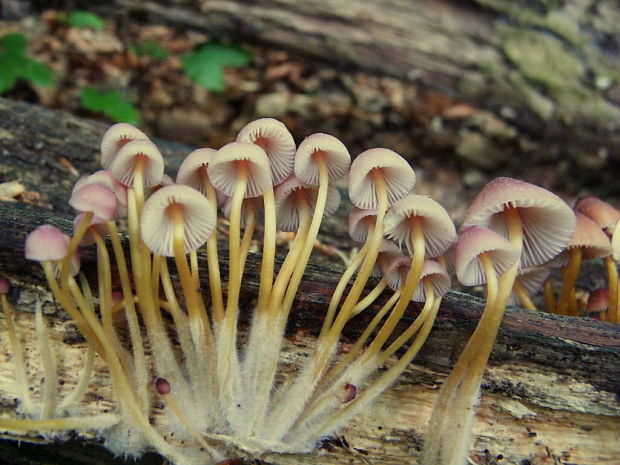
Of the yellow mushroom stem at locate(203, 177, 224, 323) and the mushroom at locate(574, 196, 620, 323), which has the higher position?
the mushroom at locate(574, 196, 620, 323)

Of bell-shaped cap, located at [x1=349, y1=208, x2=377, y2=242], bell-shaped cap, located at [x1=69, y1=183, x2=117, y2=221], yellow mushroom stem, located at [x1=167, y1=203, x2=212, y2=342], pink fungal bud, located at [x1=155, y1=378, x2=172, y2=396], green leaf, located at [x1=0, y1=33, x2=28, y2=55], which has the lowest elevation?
pink fungal bud, located at [x1=155, y1=378, x2=172, y2=396]

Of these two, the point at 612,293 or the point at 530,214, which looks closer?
the point at 530,214

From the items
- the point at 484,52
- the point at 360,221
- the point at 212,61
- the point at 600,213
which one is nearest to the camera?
the point at 360,221

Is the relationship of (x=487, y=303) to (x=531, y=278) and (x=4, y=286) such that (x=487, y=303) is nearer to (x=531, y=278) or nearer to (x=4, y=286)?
(x=531, y=278)

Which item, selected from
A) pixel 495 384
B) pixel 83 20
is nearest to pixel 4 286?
pixel 495 384

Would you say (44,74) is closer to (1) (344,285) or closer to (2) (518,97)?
(1) (344,285)

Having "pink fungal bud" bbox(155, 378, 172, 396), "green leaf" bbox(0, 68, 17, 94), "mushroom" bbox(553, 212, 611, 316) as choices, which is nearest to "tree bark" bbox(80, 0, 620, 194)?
"green leaf" bbox(0, 68, 17, 94)

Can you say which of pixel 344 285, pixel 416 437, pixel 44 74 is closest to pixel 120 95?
pixel 44 74

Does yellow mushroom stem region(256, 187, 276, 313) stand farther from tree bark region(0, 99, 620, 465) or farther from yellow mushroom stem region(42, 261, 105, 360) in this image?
yellow mushroom stem region(42, 261, 105, 360)

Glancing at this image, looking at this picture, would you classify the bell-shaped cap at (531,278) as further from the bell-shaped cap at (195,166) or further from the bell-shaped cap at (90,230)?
the bell-shaped cap at (90,230)
